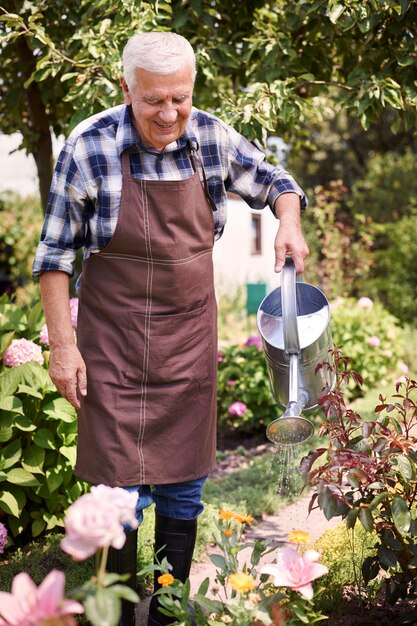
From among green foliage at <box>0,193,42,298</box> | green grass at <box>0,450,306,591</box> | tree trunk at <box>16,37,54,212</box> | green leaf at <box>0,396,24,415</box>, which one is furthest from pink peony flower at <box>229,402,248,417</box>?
green foliage at <box>0,193,42,298</box>

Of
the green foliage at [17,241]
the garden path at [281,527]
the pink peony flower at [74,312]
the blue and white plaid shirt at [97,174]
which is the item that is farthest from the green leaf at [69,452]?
the green foliage at [17,241]

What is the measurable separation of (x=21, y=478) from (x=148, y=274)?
3.30 ft

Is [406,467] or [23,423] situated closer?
[406,467]

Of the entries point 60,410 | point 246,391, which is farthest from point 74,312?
point 246,391

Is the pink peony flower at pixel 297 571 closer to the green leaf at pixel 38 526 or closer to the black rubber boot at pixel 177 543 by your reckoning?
the black rubber boot at pixel 177 543

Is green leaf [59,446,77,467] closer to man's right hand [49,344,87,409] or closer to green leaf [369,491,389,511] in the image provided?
man's right hand [49,344,87,409]

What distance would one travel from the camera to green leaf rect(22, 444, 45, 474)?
2631 millimetres

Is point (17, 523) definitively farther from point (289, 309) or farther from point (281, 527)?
point (289, 309)

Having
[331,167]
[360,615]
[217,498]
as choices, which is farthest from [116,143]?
[331,167]

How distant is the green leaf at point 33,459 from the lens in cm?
263

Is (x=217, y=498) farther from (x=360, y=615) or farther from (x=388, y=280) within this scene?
(x=388, y=280)

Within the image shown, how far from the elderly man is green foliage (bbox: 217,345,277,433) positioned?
2629 mm

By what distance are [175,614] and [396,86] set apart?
2153 mm

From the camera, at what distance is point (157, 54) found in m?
1.76
